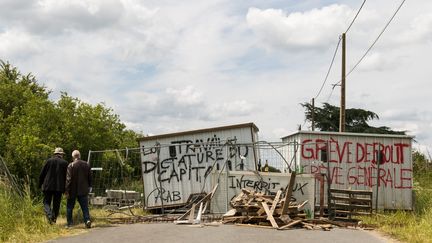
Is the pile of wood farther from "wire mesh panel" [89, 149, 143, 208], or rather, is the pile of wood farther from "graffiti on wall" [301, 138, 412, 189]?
"wire mesh panel" [89, 149, 143, 208]

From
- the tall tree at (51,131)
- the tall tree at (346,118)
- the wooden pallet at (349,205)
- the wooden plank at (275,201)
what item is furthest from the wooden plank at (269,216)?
the tall tree at (346,118)

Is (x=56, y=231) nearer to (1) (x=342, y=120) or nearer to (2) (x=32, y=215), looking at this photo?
(2) (x=32, y=215)

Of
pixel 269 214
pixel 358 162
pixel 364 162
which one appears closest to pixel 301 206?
pixel 269 214

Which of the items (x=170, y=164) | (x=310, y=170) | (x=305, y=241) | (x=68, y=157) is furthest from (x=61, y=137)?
(x=305, y=241)

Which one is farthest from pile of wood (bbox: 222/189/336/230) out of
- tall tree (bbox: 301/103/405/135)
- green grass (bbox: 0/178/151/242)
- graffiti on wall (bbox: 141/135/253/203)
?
tall tree (bbox: 301/103/405/135)

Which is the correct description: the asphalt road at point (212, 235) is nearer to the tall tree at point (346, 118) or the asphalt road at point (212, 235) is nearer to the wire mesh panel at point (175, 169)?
the wire mesh panel at point (175, 169)

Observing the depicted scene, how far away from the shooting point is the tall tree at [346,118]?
4303 cm

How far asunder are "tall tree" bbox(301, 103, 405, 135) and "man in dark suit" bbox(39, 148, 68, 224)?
32.9 metres

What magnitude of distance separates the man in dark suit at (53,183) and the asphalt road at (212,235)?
121cm

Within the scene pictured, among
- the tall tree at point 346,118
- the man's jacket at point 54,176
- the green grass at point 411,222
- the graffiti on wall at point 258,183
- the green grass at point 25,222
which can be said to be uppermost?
the tall tree at point 346,118

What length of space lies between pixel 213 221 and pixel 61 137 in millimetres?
12710

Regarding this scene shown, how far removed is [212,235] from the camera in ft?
36.8

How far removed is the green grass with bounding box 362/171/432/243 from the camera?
36.5 feet

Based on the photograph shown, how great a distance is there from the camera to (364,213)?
15.6m
